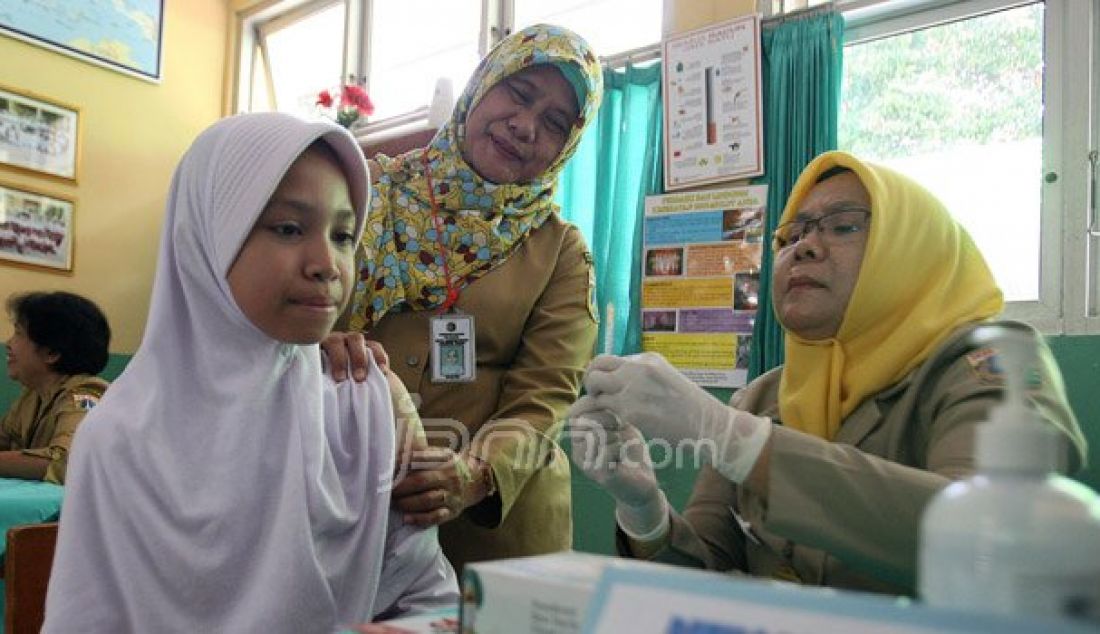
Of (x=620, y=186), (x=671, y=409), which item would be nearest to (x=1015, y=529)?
(x=671, y=409)

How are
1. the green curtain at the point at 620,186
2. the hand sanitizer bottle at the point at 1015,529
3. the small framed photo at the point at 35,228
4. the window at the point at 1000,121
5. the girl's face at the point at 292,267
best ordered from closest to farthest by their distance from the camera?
the hand sanitizer bottle at the point at 1015,529, the girl's face at the point at 292,267, the window at the point at 1000,121, the green curtain at the point at 620,186, the small framed photo at the point at 35,228

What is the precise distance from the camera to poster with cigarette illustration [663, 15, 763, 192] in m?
2.65

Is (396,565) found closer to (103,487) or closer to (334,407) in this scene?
(334,407)

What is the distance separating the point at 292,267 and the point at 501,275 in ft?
1.82

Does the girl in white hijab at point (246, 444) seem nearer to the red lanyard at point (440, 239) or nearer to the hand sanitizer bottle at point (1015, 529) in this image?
the red lanyard at point (440, 239)

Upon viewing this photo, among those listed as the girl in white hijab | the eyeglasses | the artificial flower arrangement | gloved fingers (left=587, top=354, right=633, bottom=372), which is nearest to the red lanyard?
the girl in white hijab

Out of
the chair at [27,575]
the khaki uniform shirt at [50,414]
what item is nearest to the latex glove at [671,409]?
the chair at [27,575]

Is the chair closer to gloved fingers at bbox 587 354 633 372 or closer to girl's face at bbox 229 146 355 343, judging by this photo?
girl's face at bbox 229 146 355 343

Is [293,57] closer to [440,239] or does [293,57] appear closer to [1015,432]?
[440,239]

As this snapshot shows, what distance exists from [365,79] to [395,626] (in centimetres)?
416

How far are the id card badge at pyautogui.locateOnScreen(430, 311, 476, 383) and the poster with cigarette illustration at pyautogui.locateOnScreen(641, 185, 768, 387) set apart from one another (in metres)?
1.33

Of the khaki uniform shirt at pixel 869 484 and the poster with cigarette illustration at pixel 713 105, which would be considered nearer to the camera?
the khaki uniform shirt at pixel 869 484

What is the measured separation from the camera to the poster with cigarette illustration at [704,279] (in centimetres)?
263

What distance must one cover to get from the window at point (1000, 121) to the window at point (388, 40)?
830mm
